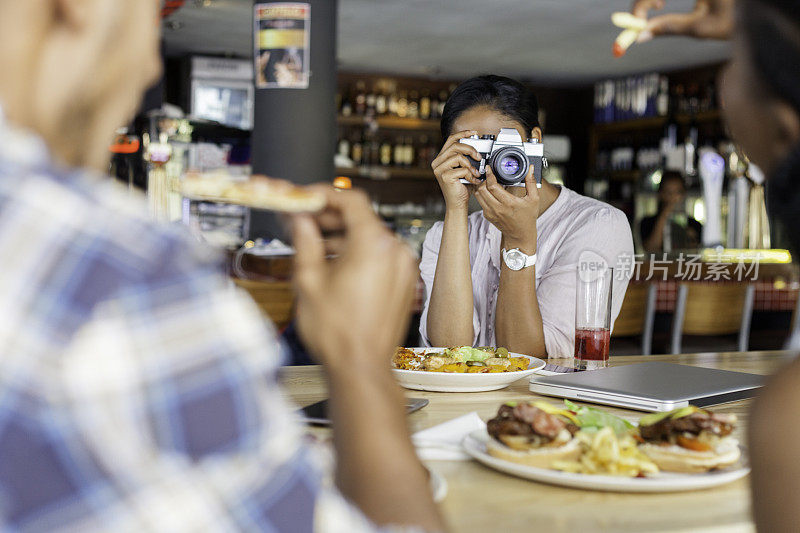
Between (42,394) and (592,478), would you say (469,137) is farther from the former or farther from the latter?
(42,394)

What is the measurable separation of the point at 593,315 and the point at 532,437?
743 millimetres

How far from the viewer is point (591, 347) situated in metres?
1.72

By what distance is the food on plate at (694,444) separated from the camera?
1004 mm

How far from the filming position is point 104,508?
378 mm

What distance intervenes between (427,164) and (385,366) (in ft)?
27.7

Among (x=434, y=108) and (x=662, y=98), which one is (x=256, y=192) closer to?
(x=662, y=98)

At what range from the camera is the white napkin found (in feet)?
3.53

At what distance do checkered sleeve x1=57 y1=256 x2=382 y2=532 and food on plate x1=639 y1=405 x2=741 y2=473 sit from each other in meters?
0.69

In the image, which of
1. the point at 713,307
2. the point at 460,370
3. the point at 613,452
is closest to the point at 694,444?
the point at 613,452

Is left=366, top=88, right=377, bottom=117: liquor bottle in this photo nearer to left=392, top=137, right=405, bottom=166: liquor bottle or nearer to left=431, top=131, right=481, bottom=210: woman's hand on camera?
left=392, top=137, right=405, bottom=166: liquor bottle

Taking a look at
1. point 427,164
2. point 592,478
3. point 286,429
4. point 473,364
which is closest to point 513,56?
point 427,164

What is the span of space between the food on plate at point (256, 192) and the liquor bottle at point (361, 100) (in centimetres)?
769

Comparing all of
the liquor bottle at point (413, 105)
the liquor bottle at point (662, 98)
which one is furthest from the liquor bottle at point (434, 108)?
the liquor bottle at point (662, 98)

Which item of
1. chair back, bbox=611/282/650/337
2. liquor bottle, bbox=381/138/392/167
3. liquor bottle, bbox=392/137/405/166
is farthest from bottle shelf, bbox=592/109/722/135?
chair back, bbox=611/282/650/337
